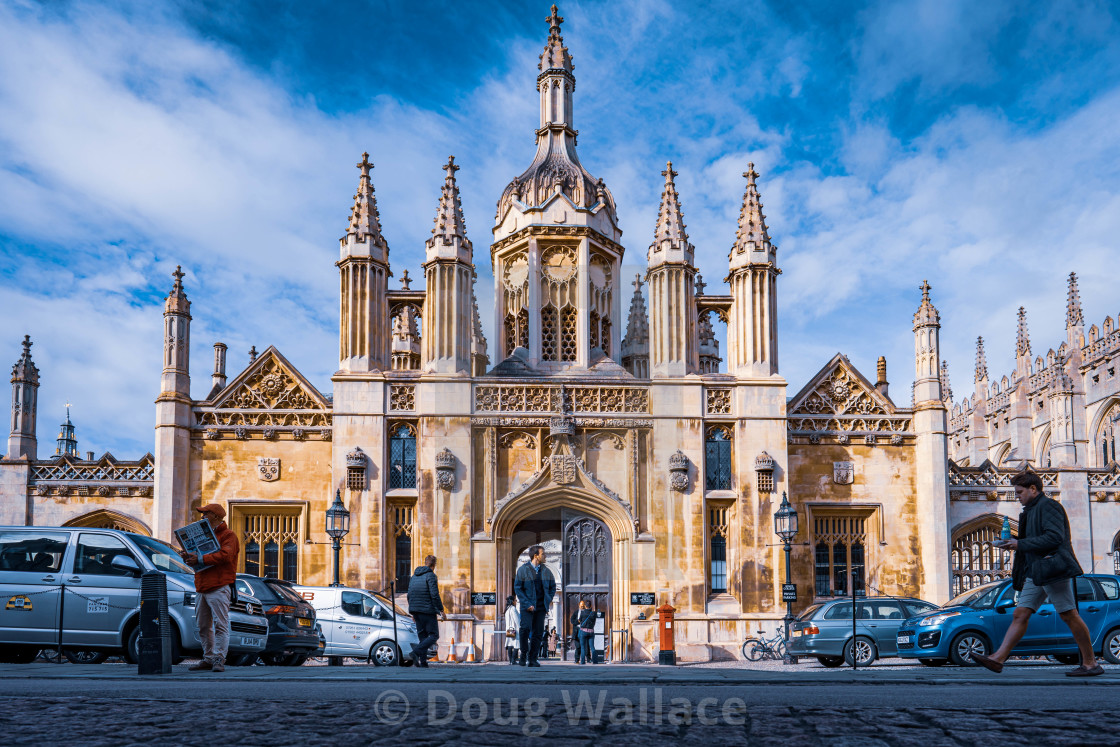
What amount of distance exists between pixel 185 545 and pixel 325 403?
54.8 ft

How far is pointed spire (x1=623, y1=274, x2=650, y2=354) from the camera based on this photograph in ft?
122

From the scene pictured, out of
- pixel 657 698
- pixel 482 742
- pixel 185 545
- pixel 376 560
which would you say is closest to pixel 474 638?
pixel 376 560

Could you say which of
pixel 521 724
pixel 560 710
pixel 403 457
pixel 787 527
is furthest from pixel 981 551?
pixel 521 724

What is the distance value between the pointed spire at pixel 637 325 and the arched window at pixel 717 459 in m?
9.08

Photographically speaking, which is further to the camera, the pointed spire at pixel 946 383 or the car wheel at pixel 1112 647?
the pointed spire at pixel 946 383

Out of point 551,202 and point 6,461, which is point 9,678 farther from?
point 551,202

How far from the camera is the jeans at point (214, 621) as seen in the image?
1191 centimetres

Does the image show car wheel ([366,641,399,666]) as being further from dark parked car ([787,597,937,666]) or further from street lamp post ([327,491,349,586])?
dark parked car ([787,597,937,666])

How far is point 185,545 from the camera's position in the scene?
11695 millimetres

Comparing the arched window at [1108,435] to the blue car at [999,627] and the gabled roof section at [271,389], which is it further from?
the gabled roof section at [271,389]

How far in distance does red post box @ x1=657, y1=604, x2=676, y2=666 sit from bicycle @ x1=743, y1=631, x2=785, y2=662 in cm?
352

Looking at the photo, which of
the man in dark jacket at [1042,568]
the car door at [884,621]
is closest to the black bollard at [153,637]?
the man in dark jacket at [1042,568]

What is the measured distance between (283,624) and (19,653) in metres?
3.52

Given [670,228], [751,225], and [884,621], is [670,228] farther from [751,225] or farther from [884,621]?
[884,621]
